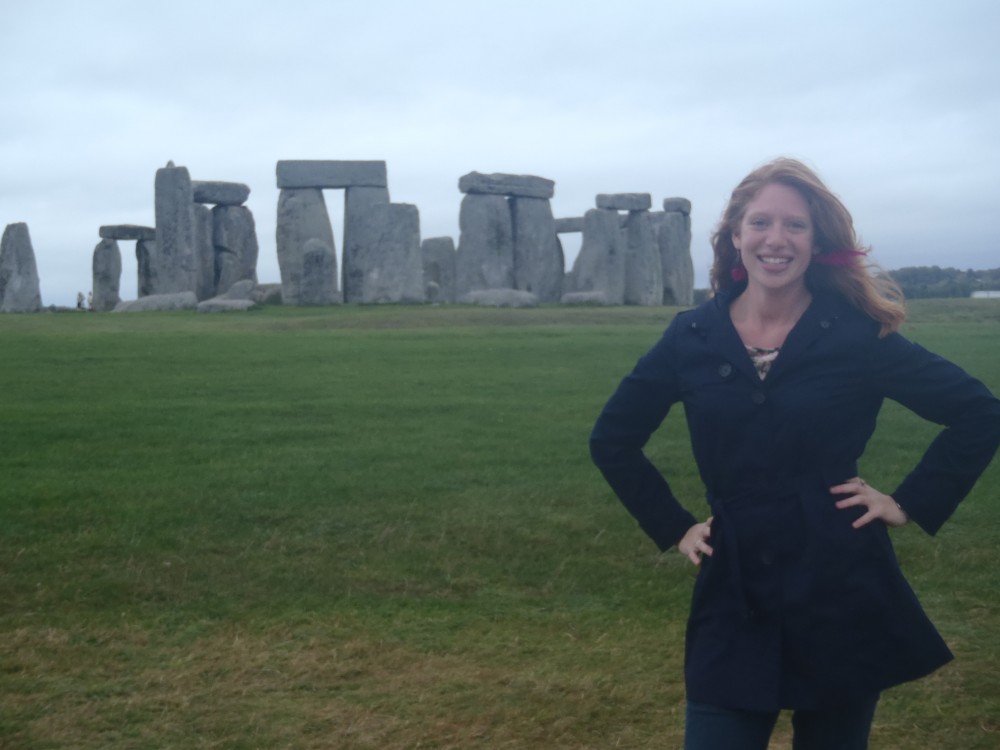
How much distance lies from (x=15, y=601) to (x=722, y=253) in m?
4.57

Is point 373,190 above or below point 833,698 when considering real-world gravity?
above

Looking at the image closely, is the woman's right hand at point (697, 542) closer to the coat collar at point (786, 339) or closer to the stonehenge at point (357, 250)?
the coat collar at point (786, 339)

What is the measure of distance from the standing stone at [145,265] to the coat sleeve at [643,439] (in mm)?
32030

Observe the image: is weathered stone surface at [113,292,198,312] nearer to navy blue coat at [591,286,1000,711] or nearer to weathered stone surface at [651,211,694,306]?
weathered stone surface at [651,211,694,306]

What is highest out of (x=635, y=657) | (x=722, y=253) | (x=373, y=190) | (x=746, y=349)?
(x=373, y=190)

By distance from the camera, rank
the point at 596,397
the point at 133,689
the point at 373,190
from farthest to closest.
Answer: the point at 373,190 → the point at 596,397 → the point at 133,689

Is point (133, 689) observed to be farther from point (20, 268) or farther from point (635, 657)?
point (20, 268)

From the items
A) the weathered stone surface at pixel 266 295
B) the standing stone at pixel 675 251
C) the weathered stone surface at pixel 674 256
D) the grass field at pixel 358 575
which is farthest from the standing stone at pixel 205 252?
the grass field at pixel 358 575

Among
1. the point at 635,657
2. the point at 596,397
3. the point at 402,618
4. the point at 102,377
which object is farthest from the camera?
the point at 102,377

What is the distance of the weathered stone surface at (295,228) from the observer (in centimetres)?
2920

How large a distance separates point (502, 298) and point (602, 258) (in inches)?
228

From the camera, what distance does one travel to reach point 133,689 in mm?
5426

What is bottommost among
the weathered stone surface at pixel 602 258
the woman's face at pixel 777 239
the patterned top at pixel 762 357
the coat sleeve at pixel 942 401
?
the coat sleeve at pixel 942 401

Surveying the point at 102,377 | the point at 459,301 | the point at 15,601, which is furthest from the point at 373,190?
the point at 15,601
